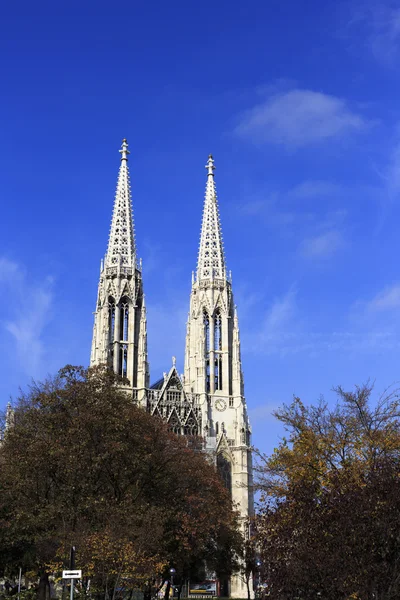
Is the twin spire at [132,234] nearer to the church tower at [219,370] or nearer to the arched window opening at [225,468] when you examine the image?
the church tower at [219,370]

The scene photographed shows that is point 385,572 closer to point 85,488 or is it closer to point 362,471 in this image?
point 362,471

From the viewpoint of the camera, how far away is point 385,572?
2336 cm

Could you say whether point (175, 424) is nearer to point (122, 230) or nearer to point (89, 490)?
point (122, 230)

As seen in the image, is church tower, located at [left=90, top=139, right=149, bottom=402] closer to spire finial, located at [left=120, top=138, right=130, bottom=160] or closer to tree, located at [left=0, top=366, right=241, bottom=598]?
spire finial, located at [left=120, top=138, right=130, bottom=160]

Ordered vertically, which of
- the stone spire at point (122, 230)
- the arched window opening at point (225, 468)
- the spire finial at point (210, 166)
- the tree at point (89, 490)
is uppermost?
the spire finial at point (210, 166)

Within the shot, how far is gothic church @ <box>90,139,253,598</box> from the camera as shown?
247 feet

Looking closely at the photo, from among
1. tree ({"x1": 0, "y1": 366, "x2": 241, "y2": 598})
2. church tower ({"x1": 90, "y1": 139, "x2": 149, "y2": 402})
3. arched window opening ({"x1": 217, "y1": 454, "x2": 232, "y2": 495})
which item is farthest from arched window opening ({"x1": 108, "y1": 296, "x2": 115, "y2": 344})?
tree ({"x1": 0, "y1": 366, "x2": 241, "y2": 598})

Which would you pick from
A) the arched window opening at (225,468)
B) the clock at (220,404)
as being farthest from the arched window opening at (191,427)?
the arched window opening at (225,468)

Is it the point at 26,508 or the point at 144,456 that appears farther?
the point at 144,456

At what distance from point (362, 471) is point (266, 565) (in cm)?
628

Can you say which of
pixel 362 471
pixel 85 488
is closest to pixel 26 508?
pixel 85 488

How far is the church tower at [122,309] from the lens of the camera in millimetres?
75250

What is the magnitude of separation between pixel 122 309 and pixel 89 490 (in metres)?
43.0

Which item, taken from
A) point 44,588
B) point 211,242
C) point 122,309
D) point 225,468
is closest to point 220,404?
point 225,468
